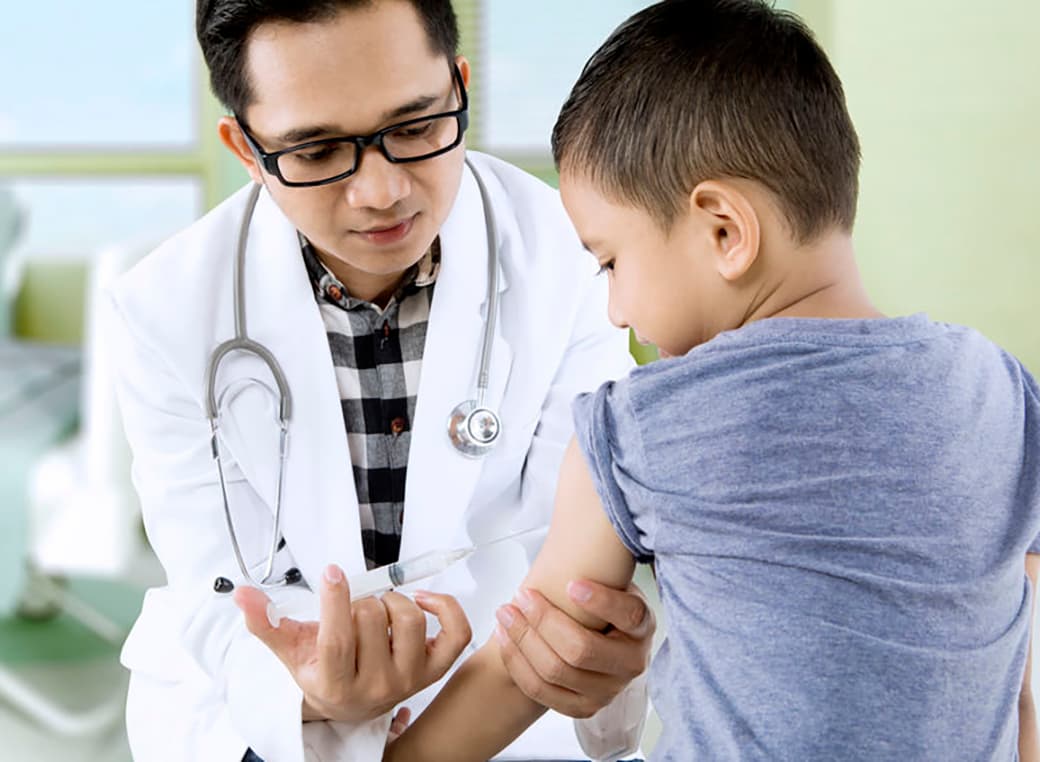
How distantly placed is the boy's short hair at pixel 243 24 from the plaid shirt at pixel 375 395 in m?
0.23

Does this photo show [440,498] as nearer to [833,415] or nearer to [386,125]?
[386,125]

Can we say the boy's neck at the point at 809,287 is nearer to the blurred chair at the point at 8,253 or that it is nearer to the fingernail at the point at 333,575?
the fingernail at the point at 333,575

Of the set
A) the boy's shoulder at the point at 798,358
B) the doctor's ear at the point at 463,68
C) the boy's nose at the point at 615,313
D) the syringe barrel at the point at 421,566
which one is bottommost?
the syringe barrel at the point at 421,566

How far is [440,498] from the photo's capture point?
1249mm

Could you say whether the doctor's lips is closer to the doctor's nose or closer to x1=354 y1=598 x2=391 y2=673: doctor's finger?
the doctor's nose

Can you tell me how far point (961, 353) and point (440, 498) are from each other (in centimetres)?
60

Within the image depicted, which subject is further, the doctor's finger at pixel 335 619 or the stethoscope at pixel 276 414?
the stethoscope at pixel 276 414

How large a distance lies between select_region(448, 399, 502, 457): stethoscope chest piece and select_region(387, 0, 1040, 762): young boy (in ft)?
0.98

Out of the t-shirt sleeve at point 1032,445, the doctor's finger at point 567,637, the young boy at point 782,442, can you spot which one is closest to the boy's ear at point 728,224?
the young boy at point 782,442

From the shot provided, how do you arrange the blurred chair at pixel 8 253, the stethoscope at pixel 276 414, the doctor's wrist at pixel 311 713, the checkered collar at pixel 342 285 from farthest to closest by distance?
the blurred chair at pixel 8 253 < the checkered collar at pixel 342 285 < the stethoscope at pixel 276 414 < the doctor's wrist at pixel 311 713

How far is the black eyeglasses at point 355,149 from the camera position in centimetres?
114

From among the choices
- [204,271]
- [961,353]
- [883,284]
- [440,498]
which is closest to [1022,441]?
[961,353]

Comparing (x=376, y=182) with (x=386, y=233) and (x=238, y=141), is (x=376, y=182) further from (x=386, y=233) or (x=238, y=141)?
(x=238, y=141)

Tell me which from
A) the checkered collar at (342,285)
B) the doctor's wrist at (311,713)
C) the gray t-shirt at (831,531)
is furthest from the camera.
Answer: the checkered collar at (342,285)
